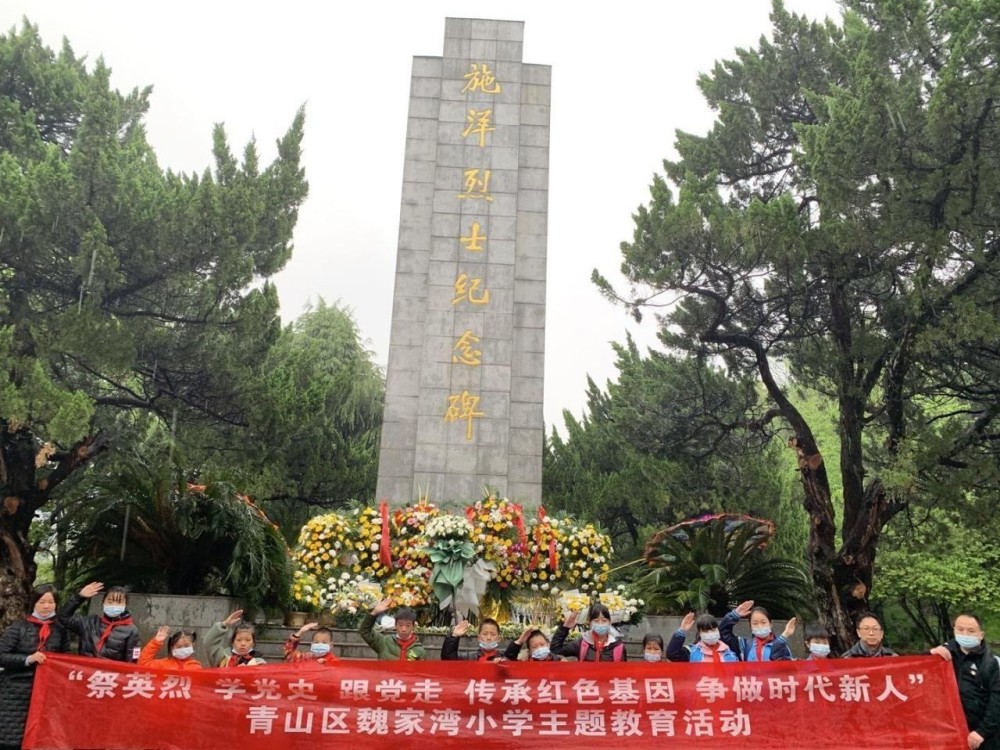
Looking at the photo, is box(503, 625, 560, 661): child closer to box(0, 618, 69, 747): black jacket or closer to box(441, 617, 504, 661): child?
box(441, 617, 504, 661): child

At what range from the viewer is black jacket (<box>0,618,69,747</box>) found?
5.18 meters

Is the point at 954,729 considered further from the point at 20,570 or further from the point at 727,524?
the point at 20,570

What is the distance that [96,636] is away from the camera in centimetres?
577

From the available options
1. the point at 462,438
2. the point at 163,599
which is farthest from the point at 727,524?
the point at 163,599

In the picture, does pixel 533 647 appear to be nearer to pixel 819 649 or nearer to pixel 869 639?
pixel 819 649

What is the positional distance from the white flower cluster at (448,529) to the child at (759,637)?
4.04 meters

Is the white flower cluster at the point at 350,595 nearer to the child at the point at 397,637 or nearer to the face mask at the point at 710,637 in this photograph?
the child at the point at 397,637

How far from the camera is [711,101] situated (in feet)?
54.7

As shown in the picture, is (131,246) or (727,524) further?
(131,246)

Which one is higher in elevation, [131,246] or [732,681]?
[131,246]

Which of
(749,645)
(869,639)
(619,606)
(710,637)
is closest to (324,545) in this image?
(619,606)

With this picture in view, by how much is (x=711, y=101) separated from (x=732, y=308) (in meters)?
4.52

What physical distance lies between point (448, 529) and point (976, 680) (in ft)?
18.7

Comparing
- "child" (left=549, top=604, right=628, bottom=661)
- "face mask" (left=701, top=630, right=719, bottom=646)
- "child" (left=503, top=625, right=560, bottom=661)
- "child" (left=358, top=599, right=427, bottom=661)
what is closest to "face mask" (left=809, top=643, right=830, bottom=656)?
"face mask" (left=701, top=630, right=719, bottom=646)
